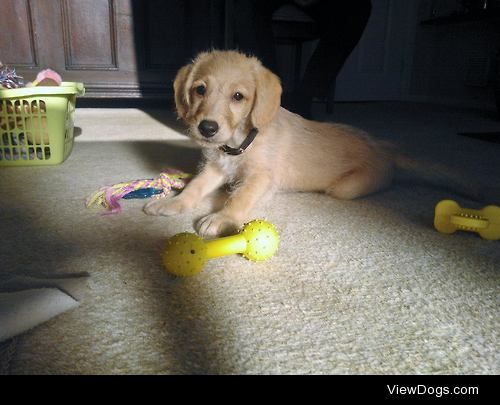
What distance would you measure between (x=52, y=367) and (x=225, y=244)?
0.41 metres

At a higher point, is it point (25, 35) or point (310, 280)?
point (25, 35)

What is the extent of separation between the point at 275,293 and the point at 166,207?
563 mm

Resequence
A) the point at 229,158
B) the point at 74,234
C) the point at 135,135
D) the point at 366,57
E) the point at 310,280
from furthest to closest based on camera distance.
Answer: the point at 366,57 < the point at 135,135 < the point at 229,158 < the point at 74,234 < the point at 310,280

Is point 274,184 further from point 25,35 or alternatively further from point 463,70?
point 463,70

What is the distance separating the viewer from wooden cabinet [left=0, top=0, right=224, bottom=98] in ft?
10.3

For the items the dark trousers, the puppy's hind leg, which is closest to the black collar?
the puppy's hind leg

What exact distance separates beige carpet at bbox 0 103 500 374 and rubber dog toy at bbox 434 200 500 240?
28mm

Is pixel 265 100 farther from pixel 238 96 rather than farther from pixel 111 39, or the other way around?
pixel 111 39

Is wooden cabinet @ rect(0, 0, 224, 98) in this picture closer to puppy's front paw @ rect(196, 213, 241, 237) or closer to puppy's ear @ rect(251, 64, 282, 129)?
puppy's ear @ rect(251, 64, 282, 129)

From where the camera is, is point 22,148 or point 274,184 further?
point 22,148

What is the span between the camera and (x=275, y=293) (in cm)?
81

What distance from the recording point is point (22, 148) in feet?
5.76
